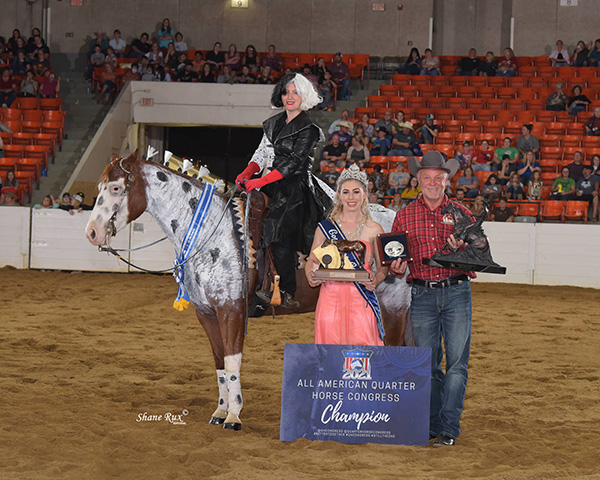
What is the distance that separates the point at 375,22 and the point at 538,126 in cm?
768

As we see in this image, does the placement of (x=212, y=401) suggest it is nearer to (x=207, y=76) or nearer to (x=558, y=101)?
(x=558, y=101)

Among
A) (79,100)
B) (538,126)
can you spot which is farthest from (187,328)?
(79,100)

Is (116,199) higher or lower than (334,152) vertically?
lower

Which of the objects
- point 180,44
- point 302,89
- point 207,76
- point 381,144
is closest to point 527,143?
point 381,144

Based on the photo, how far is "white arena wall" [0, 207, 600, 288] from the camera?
14.6 metres

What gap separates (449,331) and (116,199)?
99.2 inches

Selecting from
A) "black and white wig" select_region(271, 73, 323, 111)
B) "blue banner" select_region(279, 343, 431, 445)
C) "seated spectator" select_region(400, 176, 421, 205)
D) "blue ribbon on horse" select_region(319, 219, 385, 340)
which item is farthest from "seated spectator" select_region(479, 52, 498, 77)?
"blue banner" select_region(279, 343, 431, 445)

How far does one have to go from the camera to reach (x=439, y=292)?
5.09 m

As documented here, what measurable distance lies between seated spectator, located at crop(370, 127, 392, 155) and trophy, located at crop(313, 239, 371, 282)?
43.8 ft

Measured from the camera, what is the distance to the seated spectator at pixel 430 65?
21711 millimetres

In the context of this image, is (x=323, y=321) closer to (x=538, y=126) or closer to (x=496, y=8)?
(x=538, y=126)

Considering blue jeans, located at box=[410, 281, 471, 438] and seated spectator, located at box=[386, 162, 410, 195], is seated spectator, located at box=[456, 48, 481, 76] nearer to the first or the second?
seated spectator, located at box=[386, 162, 410, 195]

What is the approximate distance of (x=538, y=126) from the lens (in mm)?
18844

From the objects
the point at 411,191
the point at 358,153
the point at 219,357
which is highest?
the point at 358,153
